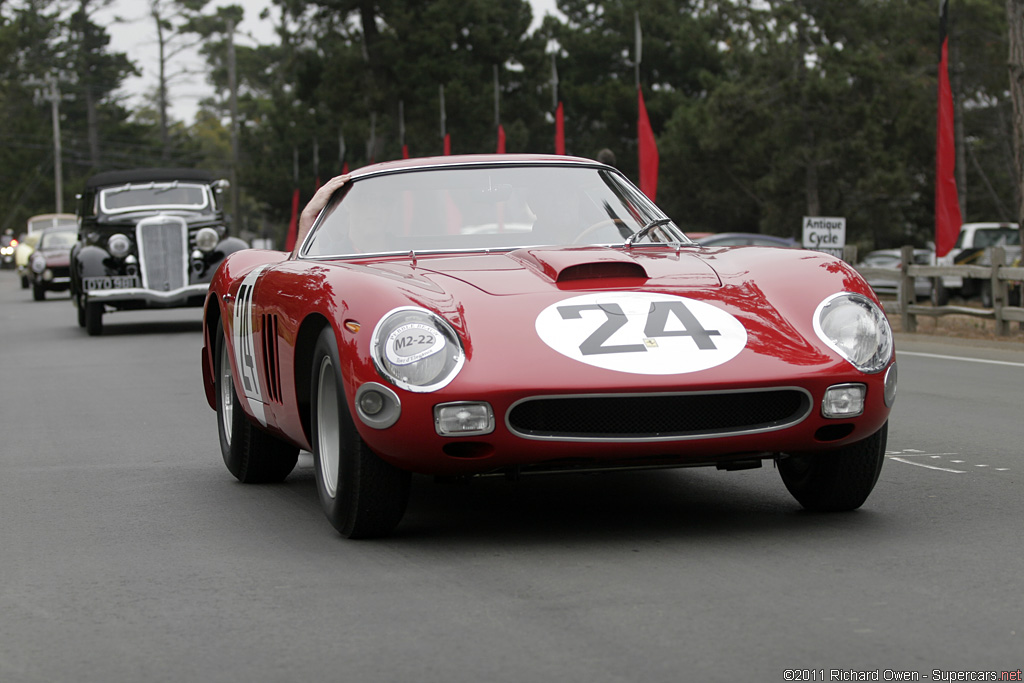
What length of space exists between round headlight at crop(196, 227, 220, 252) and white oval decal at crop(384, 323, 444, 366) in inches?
622

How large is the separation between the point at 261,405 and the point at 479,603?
230 cm

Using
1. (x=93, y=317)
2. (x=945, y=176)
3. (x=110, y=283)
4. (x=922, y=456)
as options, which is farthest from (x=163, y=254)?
(x=922, y=456)

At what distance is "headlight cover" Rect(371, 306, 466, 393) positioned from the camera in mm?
4836

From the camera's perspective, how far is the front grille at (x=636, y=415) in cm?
484

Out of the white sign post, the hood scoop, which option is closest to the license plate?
the white sign post

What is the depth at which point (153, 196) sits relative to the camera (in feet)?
70.0

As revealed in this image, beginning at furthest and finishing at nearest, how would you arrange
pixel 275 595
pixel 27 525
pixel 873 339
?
pixel 27 525, pixel 873 339, pixel 275 595

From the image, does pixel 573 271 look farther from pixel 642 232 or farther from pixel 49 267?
pixel 49 267

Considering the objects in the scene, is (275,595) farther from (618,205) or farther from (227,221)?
(227,221)

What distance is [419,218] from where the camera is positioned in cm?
630

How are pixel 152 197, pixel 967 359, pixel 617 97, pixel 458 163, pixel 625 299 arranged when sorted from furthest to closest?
pixel 617 97, pixel 152 197, pixel 967 359, pixel 458 163, pixel 625 299

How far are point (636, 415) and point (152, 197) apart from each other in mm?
17512

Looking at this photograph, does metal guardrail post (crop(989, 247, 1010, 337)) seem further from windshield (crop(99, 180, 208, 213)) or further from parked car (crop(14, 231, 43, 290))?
parked car (crop(14, 231, 43, 290))

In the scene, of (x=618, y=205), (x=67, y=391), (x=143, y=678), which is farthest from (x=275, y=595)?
(x=67, y=391)
